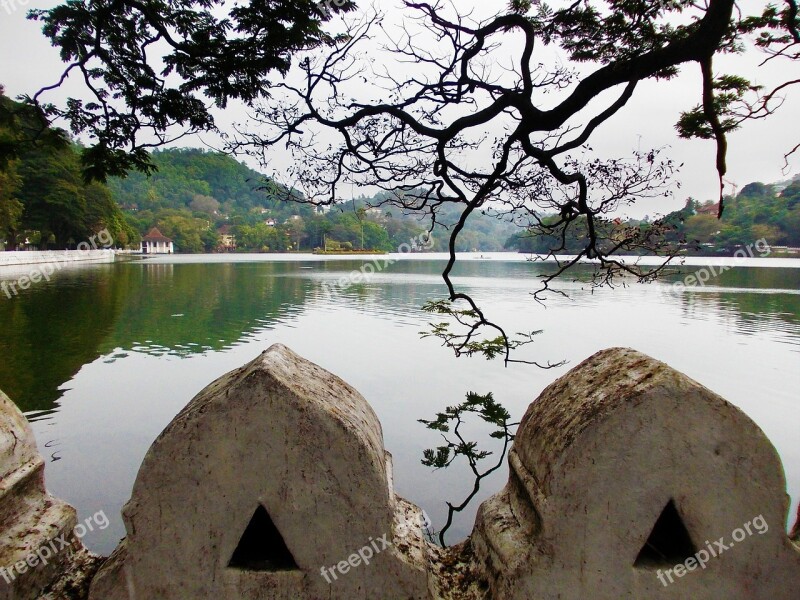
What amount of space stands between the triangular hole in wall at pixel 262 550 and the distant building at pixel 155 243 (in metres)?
93.8

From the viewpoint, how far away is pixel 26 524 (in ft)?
6.42

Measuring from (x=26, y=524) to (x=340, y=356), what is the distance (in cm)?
1012

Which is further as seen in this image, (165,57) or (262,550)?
(165,57)

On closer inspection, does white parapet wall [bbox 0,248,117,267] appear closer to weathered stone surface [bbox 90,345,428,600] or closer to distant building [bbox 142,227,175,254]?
distant building [bbox 142,227,175,254]

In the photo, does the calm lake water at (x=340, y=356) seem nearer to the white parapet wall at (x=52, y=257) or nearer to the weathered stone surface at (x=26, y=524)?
the weathered stone surface at (x=26, y=524)

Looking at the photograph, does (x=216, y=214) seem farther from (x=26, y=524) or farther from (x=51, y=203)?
(x=26, y=524)

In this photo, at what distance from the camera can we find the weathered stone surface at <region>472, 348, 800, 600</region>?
1.64 meters

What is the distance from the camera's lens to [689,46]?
122 inches

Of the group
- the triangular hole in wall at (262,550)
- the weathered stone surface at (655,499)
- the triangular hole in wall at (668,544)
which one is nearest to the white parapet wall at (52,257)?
the triangular hole in wall at (262,550)

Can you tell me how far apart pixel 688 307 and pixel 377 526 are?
22.9m

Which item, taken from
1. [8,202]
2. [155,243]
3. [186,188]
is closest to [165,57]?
[8,202]

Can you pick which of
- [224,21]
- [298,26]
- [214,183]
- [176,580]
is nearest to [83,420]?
[224,21]

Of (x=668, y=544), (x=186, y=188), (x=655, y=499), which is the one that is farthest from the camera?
(x=186, y=188)

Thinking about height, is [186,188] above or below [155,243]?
above
